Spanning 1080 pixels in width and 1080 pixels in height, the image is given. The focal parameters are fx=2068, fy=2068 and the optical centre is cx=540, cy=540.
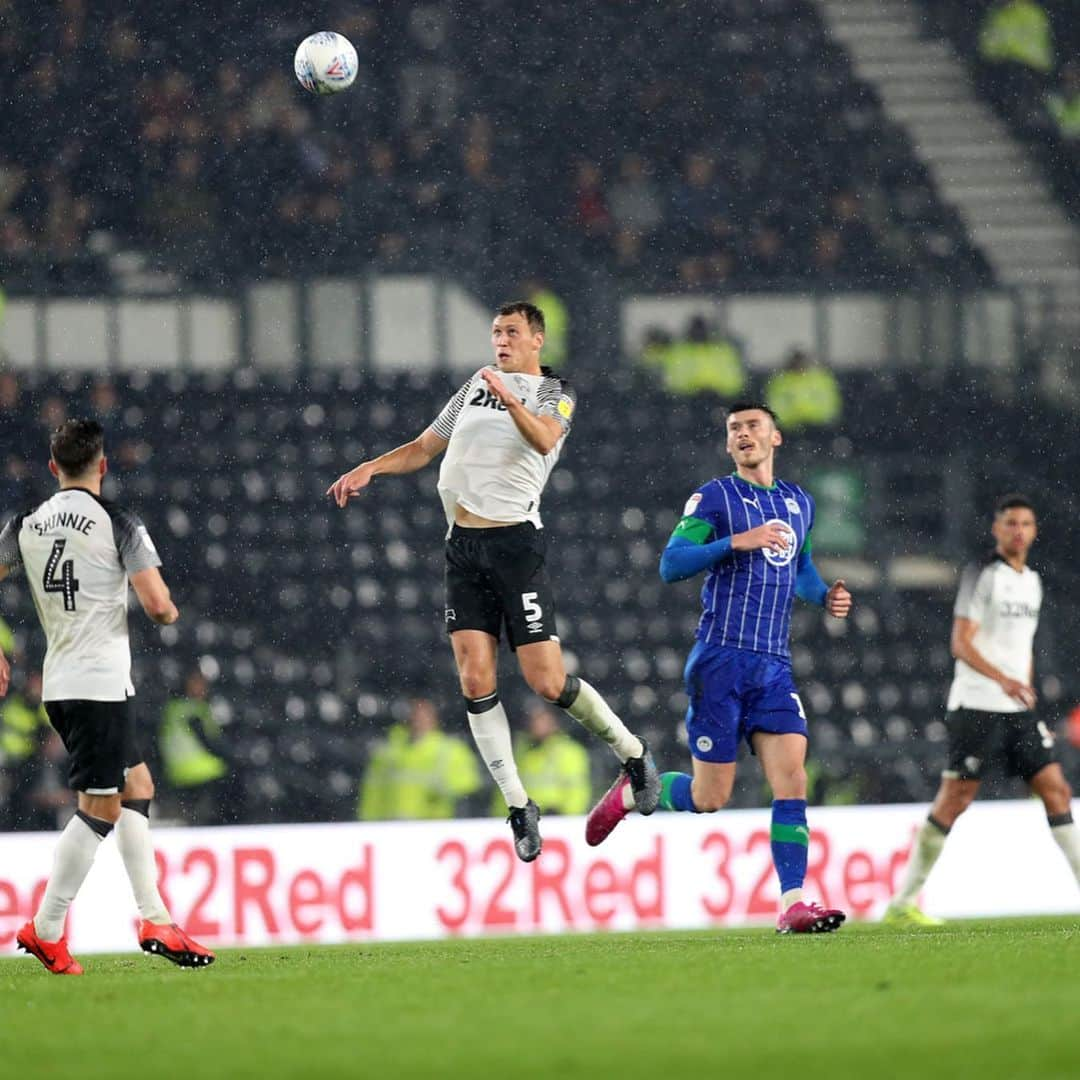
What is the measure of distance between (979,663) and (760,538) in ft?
6.97

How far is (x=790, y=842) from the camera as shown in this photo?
7777 millimetres

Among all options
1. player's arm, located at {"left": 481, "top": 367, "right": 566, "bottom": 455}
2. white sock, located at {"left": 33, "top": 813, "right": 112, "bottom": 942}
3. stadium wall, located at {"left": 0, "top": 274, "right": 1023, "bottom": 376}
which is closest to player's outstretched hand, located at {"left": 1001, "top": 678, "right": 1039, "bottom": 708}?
player's arm, located at {"left": 481, "top": 367, "right": 566, "bottom": 455}

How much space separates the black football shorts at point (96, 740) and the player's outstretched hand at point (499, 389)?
159 centimetres

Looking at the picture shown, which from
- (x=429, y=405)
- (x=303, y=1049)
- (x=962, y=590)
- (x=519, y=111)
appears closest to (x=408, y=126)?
(x=519, y=111)

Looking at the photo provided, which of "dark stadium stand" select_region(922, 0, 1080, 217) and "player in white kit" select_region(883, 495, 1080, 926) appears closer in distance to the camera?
"player in white kit" select_region(883, 495, 1080, 926)

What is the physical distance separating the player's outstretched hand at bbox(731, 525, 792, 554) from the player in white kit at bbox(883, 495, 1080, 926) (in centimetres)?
201

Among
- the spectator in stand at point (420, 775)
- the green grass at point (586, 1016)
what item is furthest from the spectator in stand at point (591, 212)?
the green grass at point (586, 1016)

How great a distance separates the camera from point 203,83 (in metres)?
18.2

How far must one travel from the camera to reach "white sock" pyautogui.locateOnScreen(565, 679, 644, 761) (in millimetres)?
7727

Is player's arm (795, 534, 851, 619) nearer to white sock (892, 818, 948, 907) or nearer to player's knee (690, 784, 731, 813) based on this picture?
player's knee (690, 784, 731, 813)

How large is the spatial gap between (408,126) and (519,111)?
105 cm

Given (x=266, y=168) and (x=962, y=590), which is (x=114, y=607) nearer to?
(x=962, y=590)

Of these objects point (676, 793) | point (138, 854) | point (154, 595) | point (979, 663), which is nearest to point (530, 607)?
point (676, 793)

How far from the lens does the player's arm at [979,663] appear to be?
9.04 meters
